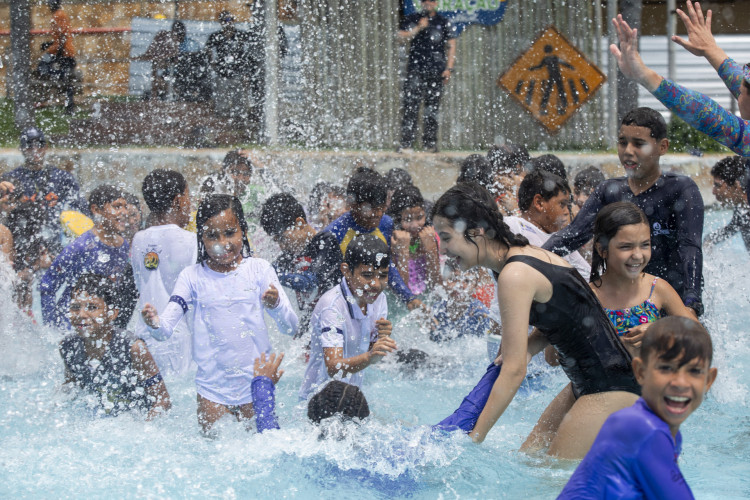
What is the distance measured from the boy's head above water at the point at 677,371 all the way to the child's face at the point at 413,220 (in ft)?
14.6

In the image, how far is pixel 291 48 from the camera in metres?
11.9

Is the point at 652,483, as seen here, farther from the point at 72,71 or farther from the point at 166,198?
the point at 72,71

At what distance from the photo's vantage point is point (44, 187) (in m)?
8.19

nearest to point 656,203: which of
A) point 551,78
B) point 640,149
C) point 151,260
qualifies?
point 640,149

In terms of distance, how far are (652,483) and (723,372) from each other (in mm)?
3685

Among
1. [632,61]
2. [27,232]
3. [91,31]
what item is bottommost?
[27,232]

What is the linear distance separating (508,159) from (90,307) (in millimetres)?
3822

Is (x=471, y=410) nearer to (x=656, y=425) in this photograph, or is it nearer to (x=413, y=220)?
(x=656, y=425)

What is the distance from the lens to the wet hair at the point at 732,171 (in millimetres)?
7105

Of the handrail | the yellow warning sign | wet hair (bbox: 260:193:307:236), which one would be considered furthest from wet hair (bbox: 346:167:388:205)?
the handrail

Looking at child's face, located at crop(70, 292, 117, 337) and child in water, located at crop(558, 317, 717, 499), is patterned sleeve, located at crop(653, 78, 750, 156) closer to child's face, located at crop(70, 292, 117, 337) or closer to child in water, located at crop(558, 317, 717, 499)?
child in water, located at crop(558, 317, 717, 499)

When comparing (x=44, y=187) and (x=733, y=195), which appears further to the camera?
(x=44, y=187)

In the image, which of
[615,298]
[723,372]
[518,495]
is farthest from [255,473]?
[723,372]

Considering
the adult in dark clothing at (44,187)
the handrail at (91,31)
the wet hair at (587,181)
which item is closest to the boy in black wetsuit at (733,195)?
the wet hair at (587,181)
